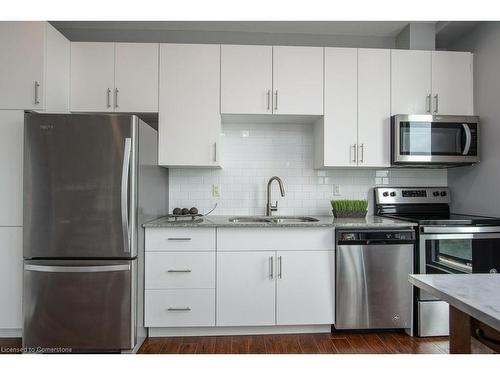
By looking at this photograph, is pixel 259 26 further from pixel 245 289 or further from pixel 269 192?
pixel 245 289

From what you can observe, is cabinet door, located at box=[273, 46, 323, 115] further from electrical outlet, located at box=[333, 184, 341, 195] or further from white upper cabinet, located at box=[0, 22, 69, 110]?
white upper cabinet, located at box=[0, 22, 69, 110]

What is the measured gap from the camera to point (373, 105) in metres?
2.70

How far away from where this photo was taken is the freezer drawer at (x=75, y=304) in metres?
2.07

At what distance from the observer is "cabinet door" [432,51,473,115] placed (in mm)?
2742

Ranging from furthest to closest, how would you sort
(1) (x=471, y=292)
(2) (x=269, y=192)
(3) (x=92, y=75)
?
(2) (x=269, y=192) < (3) (x=92, y=75) < (1) (x=471, y=292)

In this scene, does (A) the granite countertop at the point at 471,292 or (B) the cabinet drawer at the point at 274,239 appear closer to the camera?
(A) the granite countertop at the point at 471,292

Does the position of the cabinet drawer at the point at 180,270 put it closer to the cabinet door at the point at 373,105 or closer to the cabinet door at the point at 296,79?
the cabinet door at the point at 296,79

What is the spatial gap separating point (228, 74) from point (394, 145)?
1496mm

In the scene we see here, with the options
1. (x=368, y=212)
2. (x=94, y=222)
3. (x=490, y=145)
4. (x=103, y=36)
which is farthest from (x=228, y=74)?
(x=490, y=145)

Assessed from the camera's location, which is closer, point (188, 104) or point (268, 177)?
point (188, 104)

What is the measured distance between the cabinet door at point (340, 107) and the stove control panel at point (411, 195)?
1.82 feet

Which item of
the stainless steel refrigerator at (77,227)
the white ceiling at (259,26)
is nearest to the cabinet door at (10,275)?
the stainless steel refrigerator at (77,227)

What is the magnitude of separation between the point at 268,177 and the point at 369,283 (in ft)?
4.14

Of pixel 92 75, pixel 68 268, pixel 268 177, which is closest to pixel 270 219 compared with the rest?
pixel 268 177
